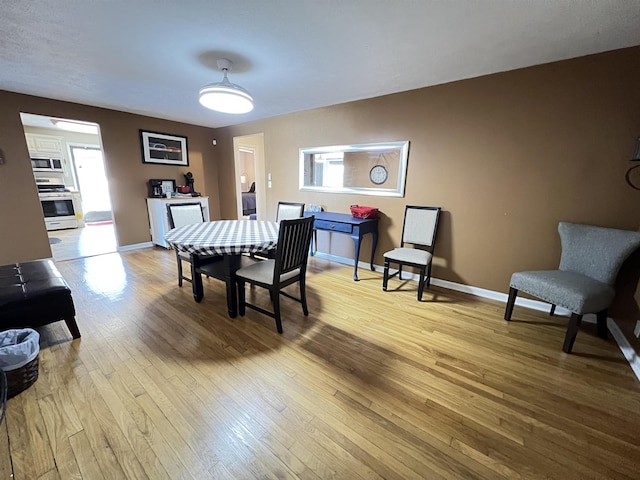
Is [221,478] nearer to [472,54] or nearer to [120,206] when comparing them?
[472,54]

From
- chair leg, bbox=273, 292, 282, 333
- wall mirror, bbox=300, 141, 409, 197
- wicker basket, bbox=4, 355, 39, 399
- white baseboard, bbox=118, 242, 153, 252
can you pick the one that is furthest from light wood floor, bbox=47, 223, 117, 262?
chair leg, bbox=273, 292, 282, 333

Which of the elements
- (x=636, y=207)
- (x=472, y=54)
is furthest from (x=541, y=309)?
(x=472, y=54)

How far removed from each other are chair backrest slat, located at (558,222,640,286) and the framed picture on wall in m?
5.63

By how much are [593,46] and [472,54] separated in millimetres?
820

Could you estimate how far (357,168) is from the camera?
3.52 meters

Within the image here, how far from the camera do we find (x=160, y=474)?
3.51 ft

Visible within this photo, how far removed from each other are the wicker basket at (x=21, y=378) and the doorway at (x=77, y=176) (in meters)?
3.41

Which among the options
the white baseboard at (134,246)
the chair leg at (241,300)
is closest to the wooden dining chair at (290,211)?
the chair leg at (241,300)

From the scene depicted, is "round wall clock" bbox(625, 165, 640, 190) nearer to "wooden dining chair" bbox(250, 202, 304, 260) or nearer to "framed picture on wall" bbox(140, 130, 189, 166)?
"wooden dining chair" bbox(250, 202, 304, 260)

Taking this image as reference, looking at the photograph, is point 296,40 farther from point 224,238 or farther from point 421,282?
point 421,282

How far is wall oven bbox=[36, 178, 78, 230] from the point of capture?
550cm

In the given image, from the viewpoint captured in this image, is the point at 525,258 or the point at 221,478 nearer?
the point at 221,478

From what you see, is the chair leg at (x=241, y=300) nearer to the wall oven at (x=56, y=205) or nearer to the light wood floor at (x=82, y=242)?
the light wood floor at (x=82, y=242)

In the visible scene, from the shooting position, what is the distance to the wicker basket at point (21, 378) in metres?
1.38
